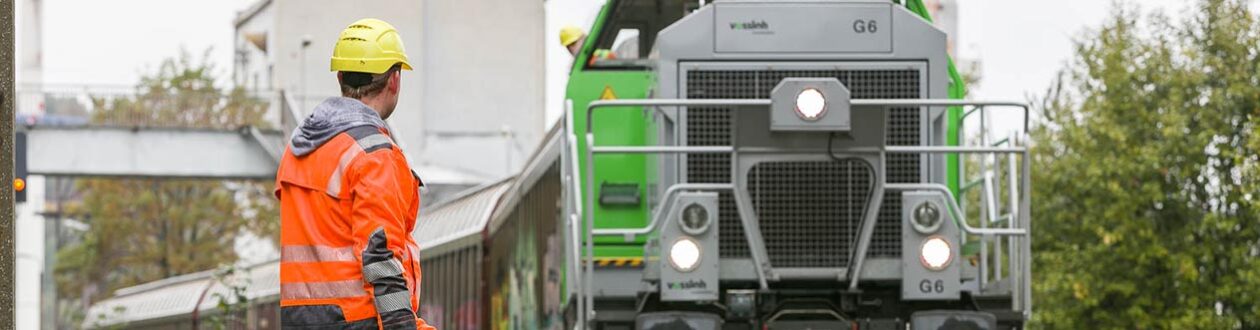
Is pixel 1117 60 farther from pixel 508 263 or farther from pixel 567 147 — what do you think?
pixel 567 147

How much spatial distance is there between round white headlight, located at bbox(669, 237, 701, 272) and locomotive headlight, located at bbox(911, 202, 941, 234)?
1.08 metres

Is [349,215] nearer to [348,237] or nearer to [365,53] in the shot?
[348,237]

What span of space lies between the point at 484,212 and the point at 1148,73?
12.9 meters

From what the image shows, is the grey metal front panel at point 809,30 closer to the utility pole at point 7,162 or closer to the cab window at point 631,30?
the cab window at point 631,30

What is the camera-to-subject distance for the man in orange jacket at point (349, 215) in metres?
5.48

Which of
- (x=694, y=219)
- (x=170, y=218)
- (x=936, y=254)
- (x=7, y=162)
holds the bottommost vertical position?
(x=170, y=218)

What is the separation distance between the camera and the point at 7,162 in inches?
207

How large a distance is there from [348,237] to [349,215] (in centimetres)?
6

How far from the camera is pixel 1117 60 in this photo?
30.3 metres

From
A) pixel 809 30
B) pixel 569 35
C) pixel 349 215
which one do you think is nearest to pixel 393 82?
pixel 349 215

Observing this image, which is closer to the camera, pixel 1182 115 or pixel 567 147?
pixel 567 147

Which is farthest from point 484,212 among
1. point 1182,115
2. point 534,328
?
point 1182,115

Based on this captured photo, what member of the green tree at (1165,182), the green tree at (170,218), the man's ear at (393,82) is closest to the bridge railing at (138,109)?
the green tree at (170,218)

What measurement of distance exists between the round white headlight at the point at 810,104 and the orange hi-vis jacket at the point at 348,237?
194 inches
